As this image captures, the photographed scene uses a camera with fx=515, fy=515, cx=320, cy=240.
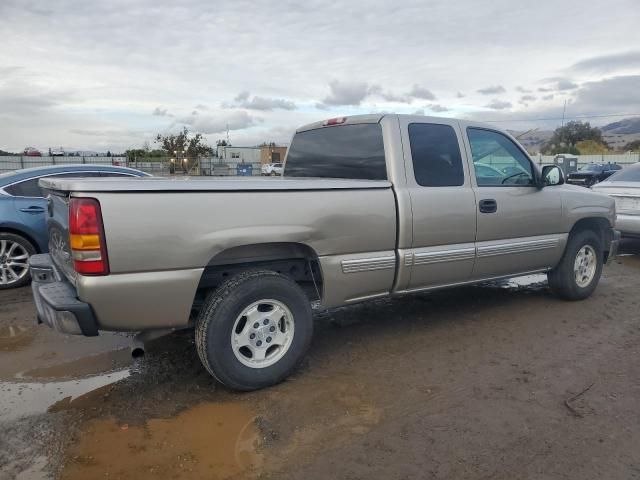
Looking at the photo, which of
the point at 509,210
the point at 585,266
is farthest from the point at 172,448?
the point at 585,266

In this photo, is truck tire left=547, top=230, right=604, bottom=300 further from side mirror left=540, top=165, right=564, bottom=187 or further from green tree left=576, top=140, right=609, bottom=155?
green tree left=576, top=140, right=609, bottom=155

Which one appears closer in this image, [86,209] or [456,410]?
[86,209]

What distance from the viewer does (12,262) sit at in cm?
614

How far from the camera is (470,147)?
472 centimetres

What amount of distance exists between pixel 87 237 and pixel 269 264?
129 cm

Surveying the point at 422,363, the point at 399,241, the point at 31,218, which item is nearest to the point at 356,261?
the point at 399,241

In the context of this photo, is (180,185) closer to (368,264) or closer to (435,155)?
(368,264)

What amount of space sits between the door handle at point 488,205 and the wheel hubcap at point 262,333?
209 centimetres

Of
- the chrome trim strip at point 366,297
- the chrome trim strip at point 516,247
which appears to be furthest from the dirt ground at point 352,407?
the chrome trim strip at point 516,247

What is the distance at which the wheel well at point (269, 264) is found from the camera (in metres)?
3.48

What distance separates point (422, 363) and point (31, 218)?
493 centimetres

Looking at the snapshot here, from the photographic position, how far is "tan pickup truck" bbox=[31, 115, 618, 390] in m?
2.99

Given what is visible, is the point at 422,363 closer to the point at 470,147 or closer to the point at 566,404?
the point at 566,404

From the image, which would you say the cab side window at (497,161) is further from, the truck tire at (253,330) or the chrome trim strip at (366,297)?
the truck tire at (253,330)
